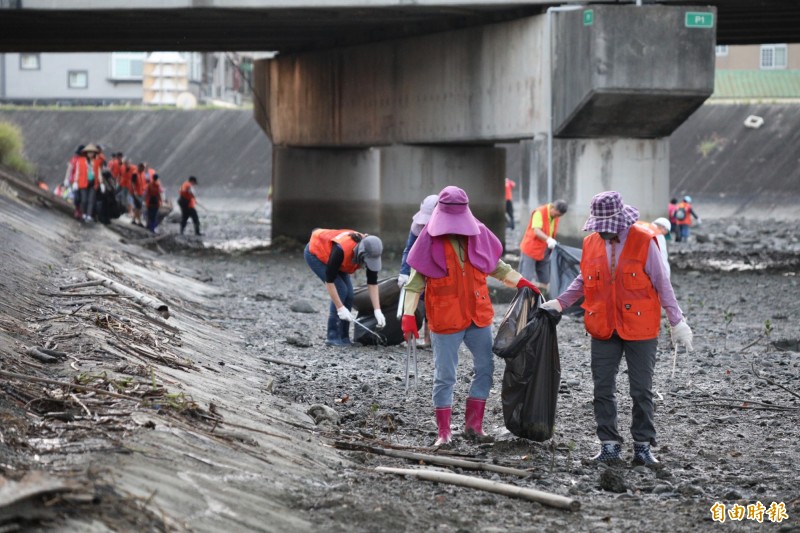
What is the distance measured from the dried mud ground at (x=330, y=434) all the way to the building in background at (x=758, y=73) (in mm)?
47529

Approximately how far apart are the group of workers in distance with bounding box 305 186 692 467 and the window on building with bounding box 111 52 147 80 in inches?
2510

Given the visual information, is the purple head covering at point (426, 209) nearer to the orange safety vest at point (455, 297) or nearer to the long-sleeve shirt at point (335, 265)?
the long-sleeve shirt at point (335, 265)

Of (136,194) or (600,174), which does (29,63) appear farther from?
(600,174)

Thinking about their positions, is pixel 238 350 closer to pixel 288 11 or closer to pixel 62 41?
pixel 288 11

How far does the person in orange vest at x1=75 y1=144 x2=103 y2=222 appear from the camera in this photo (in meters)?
26.1

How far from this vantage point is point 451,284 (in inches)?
342

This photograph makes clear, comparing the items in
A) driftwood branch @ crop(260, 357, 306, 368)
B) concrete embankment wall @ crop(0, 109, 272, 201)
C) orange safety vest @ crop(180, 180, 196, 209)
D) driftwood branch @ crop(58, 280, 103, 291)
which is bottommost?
driftwood branch @ crop(260, 357, 306, 368)

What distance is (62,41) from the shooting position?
97.4 ft

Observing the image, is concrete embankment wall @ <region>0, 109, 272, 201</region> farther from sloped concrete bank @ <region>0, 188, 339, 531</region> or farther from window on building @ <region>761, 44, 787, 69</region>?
sloped concrete bank @ <region>0, 188, 339, 531</region>

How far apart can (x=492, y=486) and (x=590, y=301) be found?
5.67 ft

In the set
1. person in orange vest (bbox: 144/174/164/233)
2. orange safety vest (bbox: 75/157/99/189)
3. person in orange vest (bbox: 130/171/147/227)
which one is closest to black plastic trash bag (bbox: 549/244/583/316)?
orange safety vest (bbox: 75/157/99/189)

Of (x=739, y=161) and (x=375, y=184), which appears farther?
Result: (x=739, y=161)

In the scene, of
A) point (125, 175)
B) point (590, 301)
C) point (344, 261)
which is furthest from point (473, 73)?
point (590, 301)

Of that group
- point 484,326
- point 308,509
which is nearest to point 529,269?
point 484,326
